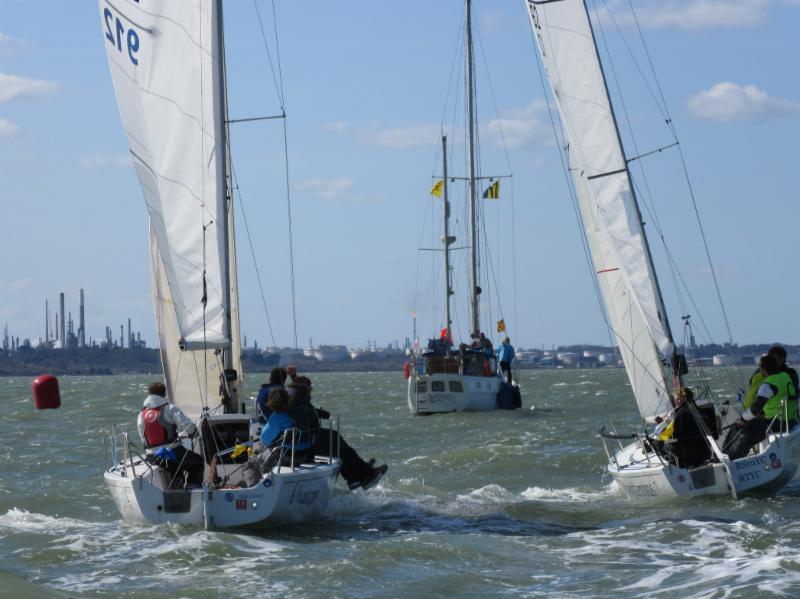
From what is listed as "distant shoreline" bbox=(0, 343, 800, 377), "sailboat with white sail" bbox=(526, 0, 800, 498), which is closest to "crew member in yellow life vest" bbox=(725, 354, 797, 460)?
"sailboat with white sail" bbox=(526, 0, 800, 498)

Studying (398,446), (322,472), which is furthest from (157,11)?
(398,446)

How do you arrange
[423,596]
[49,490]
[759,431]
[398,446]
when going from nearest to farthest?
[423,596] → [759,431] → [49,490] → [398,446]

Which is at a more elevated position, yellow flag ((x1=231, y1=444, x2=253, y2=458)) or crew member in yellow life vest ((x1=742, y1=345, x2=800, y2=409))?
crew member in yellow life vest ((x1=742, y1=345, x2=800, y2=409))

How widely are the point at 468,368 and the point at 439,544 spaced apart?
23.1m

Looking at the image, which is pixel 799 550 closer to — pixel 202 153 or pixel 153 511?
pixel 153 511

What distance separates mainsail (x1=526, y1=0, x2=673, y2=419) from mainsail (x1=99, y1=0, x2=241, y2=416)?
15.1 ft

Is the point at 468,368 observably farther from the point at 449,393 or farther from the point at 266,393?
the point at 266,393

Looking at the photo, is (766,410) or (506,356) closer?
(766,410)

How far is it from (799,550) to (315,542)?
4269 millimetres

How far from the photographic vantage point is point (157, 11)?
14.8 metres

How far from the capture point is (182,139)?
14.7 metres

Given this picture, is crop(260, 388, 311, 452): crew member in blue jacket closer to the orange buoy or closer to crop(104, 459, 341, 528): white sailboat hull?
crop(104, 459, 341, 528): white sailboat hull

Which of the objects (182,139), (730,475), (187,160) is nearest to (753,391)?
(730,475)

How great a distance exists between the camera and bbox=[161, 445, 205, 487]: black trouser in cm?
1284
